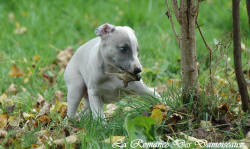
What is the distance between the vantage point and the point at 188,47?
3139 mm

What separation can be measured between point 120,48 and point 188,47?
534 mm

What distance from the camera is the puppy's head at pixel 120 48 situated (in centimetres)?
313

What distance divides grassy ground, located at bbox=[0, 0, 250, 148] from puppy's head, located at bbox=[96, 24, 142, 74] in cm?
35

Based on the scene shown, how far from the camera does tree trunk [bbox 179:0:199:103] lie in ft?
10.1

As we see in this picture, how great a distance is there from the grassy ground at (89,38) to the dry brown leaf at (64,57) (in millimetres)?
107

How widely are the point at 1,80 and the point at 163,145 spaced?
3104 mm

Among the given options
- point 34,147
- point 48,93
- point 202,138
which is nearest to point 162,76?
point 48,93

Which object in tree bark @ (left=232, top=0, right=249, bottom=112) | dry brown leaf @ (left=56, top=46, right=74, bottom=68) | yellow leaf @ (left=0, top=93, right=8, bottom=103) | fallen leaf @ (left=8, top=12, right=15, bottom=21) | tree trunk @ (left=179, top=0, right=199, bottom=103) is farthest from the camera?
fallen leaf @ (left=8, top=12, right=15, bottom=21)

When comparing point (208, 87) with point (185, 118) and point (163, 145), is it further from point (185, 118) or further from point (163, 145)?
point (163, 145)

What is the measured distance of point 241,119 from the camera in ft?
10.1

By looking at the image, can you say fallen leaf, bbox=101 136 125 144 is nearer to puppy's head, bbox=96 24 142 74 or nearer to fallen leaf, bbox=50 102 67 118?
puppy's head, bbox=96 24 142 74

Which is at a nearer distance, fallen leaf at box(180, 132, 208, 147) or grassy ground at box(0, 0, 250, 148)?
fallen leaf at box(180, 132, 208, 147)

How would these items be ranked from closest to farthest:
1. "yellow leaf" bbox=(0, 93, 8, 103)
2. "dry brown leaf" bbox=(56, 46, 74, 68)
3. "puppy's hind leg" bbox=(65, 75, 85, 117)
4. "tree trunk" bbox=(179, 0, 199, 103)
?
"tree trunk" bbox=(179, 0, 199, 103) < "puppy's hind leg" bbox=(65, 75, 85, 117) < "yellow leaf" bbox=(0, 93, 8, 103) < "dry brown leaf" bbox=(56, 46, 74, 68)

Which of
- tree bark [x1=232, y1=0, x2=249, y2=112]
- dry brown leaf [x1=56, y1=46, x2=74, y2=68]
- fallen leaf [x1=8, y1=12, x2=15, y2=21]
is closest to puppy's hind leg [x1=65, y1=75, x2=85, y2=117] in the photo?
tree bark [x1=232, y1=0, x2=249, y2=112]
